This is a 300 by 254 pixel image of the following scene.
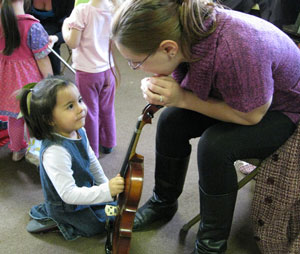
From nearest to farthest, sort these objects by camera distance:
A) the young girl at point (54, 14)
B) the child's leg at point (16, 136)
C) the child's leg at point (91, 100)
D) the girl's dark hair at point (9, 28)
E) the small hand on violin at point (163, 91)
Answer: the small hand on violin at point (163, 91), the girl's dark hair at point (9, 28), the child's leg at point (91, 100), the child's leg at point (16, 136), the young girl at point (54, 14)

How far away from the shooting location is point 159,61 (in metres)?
0.94

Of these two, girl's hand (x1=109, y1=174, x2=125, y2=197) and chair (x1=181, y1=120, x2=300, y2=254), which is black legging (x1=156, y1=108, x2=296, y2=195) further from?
girl's hand (x1=109, y1=174, x2=125, y2=197)

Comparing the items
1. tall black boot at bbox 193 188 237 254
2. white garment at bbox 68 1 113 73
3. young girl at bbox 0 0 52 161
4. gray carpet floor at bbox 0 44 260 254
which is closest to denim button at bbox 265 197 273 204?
tall black boot at bbox 193 188 237 254

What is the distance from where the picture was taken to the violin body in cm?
104

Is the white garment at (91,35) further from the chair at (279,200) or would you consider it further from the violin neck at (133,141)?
the chair at (279,200)

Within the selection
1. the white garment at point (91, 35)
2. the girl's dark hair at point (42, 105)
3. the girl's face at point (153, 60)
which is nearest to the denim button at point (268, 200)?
the girl's face at point (153, 60)

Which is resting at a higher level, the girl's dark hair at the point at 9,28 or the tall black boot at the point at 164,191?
the girl's dark hair at the point at 9,28

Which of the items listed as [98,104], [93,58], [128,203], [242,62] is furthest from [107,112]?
[242,62]

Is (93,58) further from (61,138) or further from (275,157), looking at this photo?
(275,157)

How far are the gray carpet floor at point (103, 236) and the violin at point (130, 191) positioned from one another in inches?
9.2

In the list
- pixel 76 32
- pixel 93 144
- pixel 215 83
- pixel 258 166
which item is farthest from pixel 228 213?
pixel 76 32

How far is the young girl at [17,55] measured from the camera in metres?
1.50

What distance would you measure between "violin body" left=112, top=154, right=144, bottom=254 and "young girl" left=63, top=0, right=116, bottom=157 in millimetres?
611

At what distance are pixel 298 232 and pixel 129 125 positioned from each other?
1.22 metres
